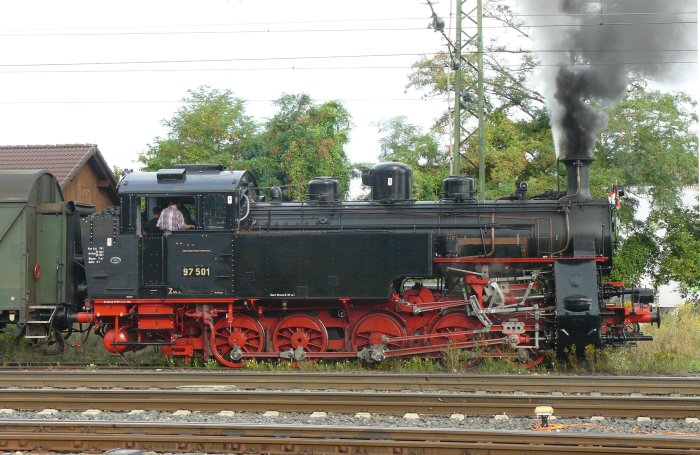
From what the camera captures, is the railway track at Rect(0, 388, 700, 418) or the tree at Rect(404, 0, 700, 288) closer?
the railway track at Rect(0, 388, 700, 418)

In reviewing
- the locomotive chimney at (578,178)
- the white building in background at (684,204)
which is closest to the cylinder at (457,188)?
the locomotive chimney at (578,178)

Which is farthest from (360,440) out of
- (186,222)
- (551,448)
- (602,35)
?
(602,35)

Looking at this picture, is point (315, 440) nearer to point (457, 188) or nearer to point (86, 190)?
point (457, 188)

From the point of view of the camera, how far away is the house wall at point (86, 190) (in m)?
23.1

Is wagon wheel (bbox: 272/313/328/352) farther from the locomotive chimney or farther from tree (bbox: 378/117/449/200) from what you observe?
tree (bbox: 378/117/449/200)

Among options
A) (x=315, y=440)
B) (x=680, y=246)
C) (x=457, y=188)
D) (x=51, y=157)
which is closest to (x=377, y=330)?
(x=457, y=188)

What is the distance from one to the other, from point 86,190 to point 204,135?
5784mm

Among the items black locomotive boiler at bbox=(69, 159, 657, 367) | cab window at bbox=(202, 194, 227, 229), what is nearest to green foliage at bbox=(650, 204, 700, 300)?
black locomotive boiler at bbox=(69, 159, 657, 367)

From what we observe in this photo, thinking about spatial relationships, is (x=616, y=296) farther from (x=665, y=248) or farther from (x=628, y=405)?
(x=665, y=248)

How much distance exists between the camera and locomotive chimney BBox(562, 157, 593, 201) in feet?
41.4

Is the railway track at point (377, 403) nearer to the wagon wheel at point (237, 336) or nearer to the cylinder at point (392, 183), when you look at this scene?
the wagon wheel at point (237, 336)

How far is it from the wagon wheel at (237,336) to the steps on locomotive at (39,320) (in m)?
2.99

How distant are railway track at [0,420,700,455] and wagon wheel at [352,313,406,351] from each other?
219 inches

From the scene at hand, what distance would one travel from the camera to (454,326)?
1283 centimetres
